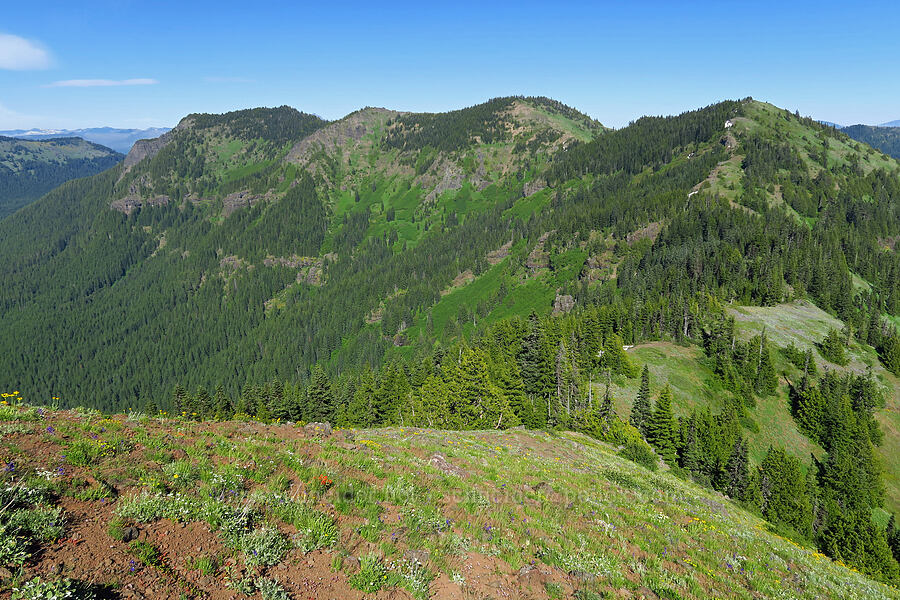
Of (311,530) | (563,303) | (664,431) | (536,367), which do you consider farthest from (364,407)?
(563,303)

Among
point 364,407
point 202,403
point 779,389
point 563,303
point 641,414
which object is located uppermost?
point 641,414

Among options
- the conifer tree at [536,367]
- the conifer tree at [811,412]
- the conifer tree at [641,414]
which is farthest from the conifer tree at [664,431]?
Result: the conifer tree at [811,412]

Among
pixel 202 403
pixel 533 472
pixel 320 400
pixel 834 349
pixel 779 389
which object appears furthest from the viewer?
pixel 834 349

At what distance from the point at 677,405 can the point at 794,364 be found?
4154 centimetres

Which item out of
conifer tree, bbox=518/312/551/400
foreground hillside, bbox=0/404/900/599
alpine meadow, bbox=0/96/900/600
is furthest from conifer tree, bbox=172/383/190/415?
foreground hillside, bbox=0/404/900/599

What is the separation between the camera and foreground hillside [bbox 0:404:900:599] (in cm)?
860

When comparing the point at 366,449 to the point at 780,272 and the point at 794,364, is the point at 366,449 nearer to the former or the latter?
the point at 794,364

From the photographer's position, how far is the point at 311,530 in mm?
11094

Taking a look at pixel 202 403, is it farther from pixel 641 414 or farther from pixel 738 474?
pixel 738 474

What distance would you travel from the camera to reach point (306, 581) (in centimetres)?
951

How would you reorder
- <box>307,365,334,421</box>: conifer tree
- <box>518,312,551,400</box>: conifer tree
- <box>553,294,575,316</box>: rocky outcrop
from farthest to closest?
<box>553,294,575,316</box>: rocky outcrop < <box>307,365,334,421</box>: conifer tree < <box>518,312,551,400</box>: conifer tree

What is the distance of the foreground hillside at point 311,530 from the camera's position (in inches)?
339

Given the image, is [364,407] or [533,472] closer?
[533,472]

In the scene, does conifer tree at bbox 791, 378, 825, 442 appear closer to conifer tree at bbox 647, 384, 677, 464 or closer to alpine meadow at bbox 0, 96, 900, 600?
alpine meadow at bbox 0, 96, 900, 600
